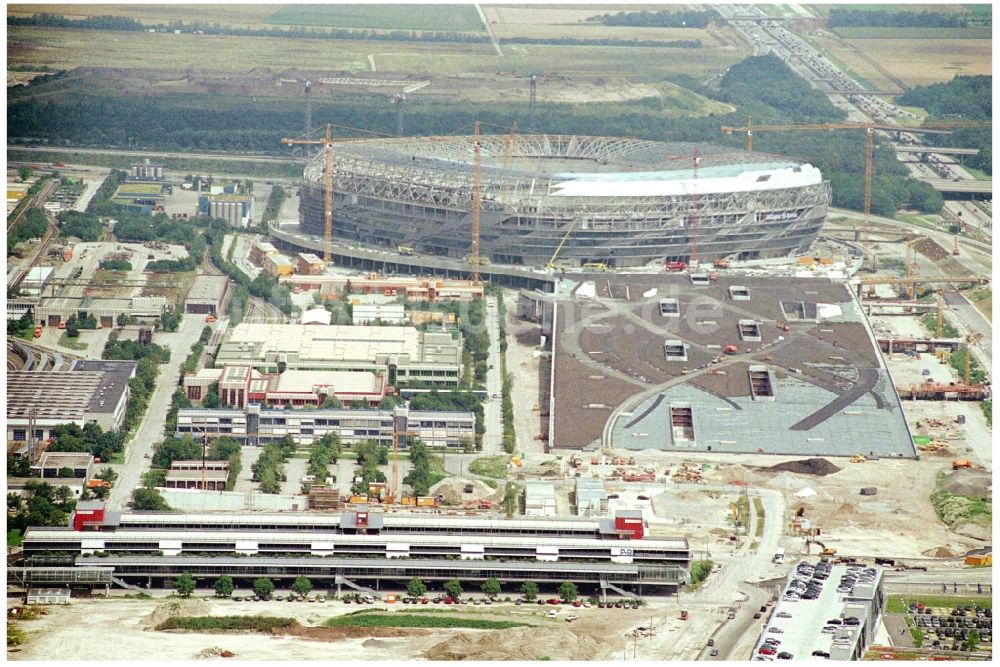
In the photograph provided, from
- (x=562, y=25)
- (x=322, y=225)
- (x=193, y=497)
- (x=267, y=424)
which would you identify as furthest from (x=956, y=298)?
(x=562, y=25)

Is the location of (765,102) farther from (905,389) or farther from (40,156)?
(905,389)

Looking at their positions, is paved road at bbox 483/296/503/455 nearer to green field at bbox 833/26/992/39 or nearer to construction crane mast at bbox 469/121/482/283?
construction crane mast at bbox 469/121/482/283

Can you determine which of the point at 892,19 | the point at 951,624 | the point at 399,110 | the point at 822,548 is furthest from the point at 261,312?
the point at 892,19

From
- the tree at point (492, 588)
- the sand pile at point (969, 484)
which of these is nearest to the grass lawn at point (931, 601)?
the sand pile at point (969, 484)

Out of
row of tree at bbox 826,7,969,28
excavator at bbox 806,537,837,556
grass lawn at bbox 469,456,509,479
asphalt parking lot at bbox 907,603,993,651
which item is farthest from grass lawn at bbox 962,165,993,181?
asphalt parking lot at bbox 907,603,993,651

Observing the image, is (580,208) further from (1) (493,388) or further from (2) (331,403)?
(2) (331,403)

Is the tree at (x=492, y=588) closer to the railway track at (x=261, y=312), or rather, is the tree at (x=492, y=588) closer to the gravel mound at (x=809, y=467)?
the gravel mound at (x=809, y=467)
